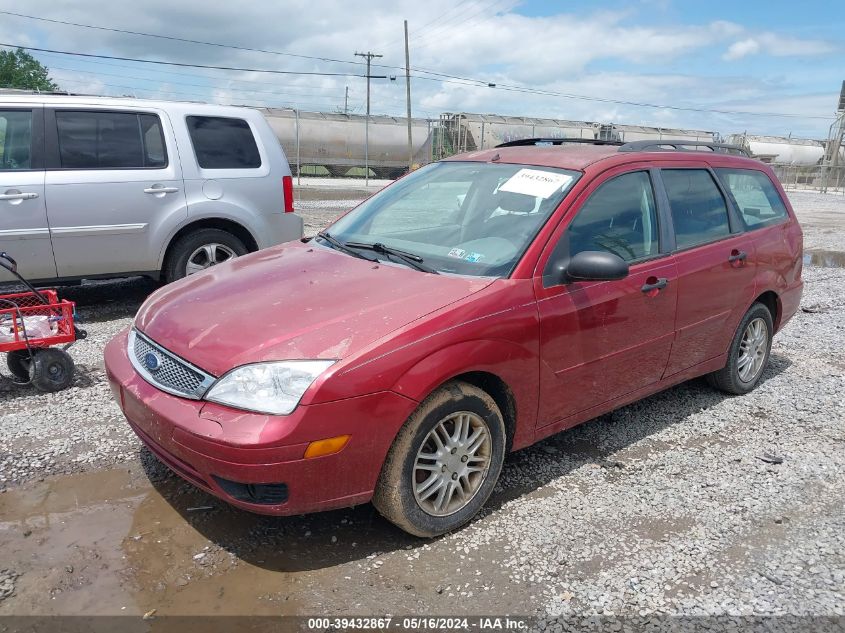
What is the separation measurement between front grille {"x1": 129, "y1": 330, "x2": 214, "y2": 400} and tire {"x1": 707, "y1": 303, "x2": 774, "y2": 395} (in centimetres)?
368

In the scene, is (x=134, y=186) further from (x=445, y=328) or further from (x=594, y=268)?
(x=594, y=268)

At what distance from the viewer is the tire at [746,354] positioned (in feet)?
15.6

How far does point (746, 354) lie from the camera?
16.1ft

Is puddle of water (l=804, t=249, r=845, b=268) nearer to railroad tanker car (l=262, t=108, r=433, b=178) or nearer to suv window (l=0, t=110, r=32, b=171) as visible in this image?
suv window (l=0, t=110, r=32, b=171)

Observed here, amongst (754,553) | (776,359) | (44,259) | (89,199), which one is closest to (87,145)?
(89,199)

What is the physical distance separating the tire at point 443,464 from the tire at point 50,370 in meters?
2.79

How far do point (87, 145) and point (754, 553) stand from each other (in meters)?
6.04

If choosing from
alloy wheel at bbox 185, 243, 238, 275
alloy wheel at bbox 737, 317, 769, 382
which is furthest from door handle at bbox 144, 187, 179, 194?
alloy wheel at bbox 737, 317, 769, 382

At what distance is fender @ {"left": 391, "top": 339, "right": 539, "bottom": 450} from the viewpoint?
2750mm

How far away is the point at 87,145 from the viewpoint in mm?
6008

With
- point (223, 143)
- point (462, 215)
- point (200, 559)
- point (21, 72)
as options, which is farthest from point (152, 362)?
point (21, 72)

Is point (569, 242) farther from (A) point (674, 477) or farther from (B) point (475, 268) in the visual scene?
(A) point (674, 477)

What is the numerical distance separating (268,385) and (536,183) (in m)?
1.92

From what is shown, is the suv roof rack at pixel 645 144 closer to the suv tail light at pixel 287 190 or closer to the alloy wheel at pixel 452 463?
the alloy wheel at pixel 452 463
